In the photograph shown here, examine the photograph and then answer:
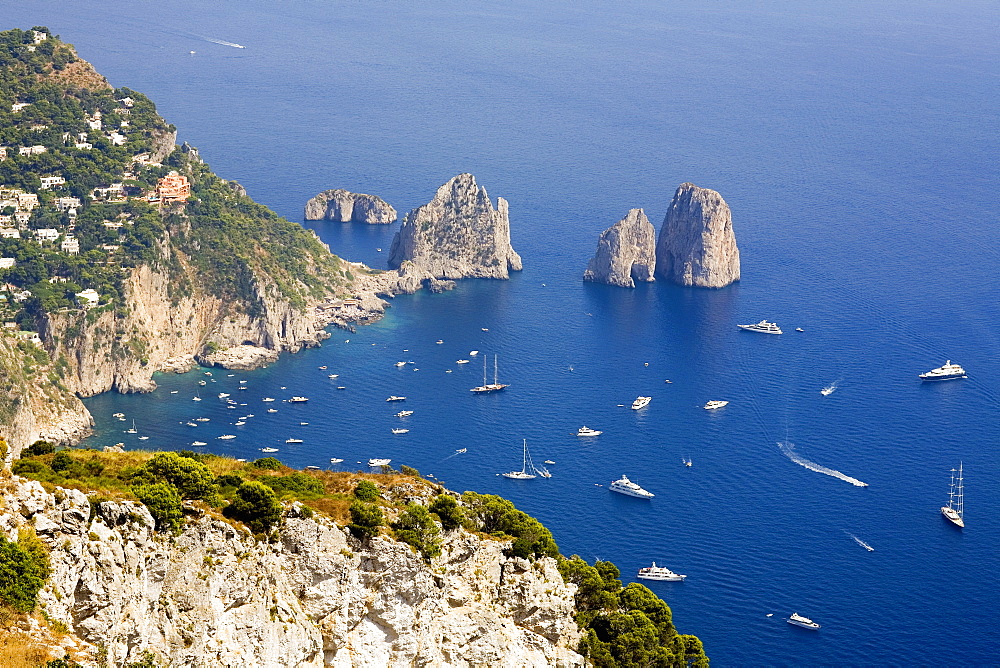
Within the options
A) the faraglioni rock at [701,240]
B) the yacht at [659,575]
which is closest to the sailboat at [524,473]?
the yacht at [659,575]

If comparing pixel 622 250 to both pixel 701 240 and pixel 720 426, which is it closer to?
pixel 701 240

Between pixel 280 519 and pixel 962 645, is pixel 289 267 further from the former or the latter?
pixel 280 519

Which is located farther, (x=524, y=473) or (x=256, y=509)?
(x=524, y=473)

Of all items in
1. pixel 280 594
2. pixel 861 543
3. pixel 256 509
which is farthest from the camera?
pixel 861 543

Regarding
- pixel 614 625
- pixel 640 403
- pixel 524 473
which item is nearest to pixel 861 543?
pixel 524 473

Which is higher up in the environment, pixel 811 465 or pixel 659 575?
pixel 811 465

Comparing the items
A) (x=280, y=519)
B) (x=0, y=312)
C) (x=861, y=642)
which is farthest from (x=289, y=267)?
(x=280, y=519)

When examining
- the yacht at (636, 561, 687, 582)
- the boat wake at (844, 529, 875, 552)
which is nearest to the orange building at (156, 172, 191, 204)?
the yacht at (636, 561, 687, 582)

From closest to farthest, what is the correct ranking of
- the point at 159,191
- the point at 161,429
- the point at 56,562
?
the point at 56,562 < the point at 161,429 < the point at 159,191
